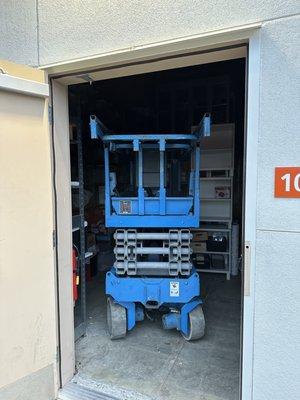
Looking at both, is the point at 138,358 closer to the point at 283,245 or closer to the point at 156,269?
the point at 156,269

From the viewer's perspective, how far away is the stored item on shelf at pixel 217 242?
4.43 metres

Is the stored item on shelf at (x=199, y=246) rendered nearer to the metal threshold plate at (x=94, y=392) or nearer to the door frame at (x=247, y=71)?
the metal threshold plate at (x=94, y=392)

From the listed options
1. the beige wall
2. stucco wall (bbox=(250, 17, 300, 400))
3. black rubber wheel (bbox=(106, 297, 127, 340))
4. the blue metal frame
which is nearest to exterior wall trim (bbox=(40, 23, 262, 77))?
stucco wall (bbox=(250, 17, 300, 400))

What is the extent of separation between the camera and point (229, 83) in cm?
534

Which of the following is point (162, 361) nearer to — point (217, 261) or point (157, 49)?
point (157, 49)

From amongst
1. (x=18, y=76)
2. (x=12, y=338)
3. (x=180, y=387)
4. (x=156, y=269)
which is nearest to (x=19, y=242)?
(x=12, y=338)

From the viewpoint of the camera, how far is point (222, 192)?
14.8ft

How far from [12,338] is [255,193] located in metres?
1.59

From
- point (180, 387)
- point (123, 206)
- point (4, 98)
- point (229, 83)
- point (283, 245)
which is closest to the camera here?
point (283, 245)

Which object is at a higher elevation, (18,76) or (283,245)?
(18,76)

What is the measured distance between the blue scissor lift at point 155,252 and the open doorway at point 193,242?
0.24m

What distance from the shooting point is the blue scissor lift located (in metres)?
2.66

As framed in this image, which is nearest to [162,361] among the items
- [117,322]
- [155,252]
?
[117,322]

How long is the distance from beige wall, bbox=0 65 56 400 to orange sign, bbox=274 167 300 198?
137 centimetres
